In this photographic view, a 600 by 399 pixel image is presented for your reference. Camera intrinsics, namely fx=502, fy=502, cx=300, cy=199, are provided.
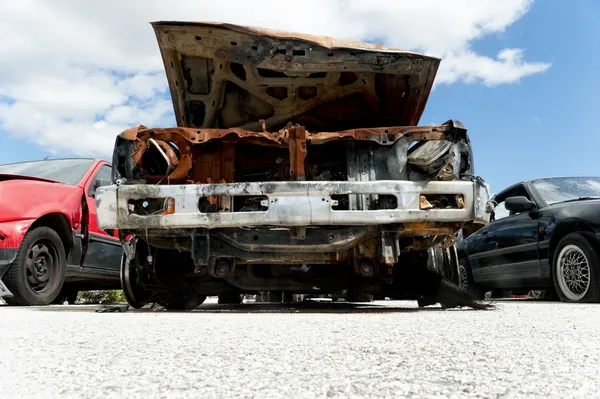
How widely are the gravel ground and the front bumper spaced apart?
750mm

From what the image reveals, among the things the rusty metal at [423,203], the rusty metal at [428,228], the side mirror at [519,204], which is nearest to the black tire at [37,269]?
the rusty metal at [428,228]

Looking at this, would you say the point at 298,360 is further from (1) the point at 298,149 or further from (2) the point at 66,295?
(2) the point at 66,295

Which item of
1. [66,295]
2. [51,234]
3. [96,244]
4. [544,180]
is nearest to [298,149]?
[51,234]

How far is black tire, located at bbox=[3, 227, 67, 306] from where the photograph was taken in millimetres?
4426

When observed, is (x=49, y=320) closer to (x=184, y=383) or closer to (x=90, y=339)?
(x=90, y=339)

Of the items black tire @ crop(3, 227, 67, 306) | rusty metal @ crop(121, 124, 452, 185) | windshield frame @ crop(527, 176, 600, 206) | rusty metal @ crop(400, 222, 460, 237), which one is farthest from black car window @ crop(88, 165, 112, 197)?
windshield frame @ crop(527, 176, 600, 206)

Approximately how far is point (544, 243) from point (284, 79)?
11.6 feet

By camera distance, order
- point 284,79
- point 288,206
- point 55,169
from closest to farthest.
A: point 288,206 < point 284,79 < point 55,169

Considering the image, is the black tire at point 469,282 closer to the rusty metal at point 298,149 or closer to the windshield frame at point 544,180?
the windshield frame at point 544,180

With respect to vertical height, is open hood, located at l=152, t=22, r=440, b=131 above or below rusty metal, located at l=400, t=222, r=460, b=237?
above

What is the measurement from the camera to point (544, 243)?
546 centimetres

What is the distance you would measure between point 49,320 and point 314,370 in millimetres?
1917

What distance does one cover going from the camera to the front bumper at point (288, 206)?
304 centimetres

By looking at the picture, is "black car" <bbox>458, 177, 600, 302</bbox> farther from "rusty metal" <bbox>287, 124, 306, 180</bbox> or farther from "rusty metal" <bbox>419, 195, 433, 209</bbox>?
"rusty metal" <bbox>287, 124, 306, 180</bbox>
